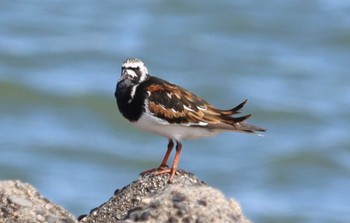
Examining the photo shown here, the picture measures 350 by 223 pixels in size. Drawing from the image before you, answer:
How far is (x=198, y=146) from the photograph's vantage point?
49.2 feet

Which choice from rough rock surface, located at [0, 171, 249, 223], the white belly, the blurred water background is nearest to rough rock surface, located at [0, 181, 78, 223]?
rough rock surface, located at [0, 171, 249, 223]

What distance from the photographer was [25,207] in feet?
15.6

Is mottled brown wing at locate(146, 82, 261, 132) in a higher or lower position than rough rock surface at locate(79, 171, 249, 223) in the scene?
higher

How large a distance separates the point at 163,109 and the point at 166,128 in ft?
0.33

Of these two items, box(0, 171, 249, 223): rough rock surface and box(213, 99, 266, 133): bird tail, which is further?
box(213, 99, 266, 133): bird tail

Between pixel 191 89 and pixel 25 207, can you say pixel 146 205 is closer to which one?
pixel 25 207

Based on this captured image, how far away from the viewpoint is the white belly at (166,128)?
5.98 meters

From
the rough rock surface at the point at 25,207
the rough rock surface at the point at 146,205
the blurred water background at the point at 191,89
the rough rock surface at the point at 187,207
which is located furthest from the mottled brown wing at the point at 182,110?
the blurred water background at the point at 191,89

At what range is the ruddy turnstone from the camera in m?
5.98

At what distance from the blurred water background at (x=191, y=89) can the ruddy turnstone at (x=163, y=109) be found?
654 cm

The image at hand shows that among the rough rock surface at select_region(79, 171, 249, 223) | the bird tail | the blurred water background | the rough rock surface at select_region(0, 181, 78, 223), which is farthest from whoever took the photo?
the blurred water background

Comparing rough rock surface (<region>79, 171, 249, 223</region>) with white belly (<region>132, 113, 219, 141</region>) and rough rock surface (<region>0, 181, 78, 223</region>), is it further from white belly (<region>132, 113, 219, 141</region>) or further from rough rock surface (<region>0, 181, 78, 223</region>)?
white belly (<region>132, 113, 219, 141</region>)

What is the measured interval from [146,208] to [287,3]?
54.8ft

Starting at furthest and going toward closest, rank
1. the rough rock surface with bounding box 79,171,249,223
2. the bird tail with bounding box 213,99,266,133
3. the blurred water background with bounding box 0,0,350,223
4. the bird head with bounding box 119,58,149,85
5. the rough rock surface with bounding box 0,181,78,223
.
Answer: the blurred water background with bounding box 0,0,350,223
the bird tail with bounding box 213,99,266,133
the bird head with bounding box 119,58,149,85
the rough rock surface with bounding box 0,181,78,223
the rough rock surface with bounding box 79,171,249,223
